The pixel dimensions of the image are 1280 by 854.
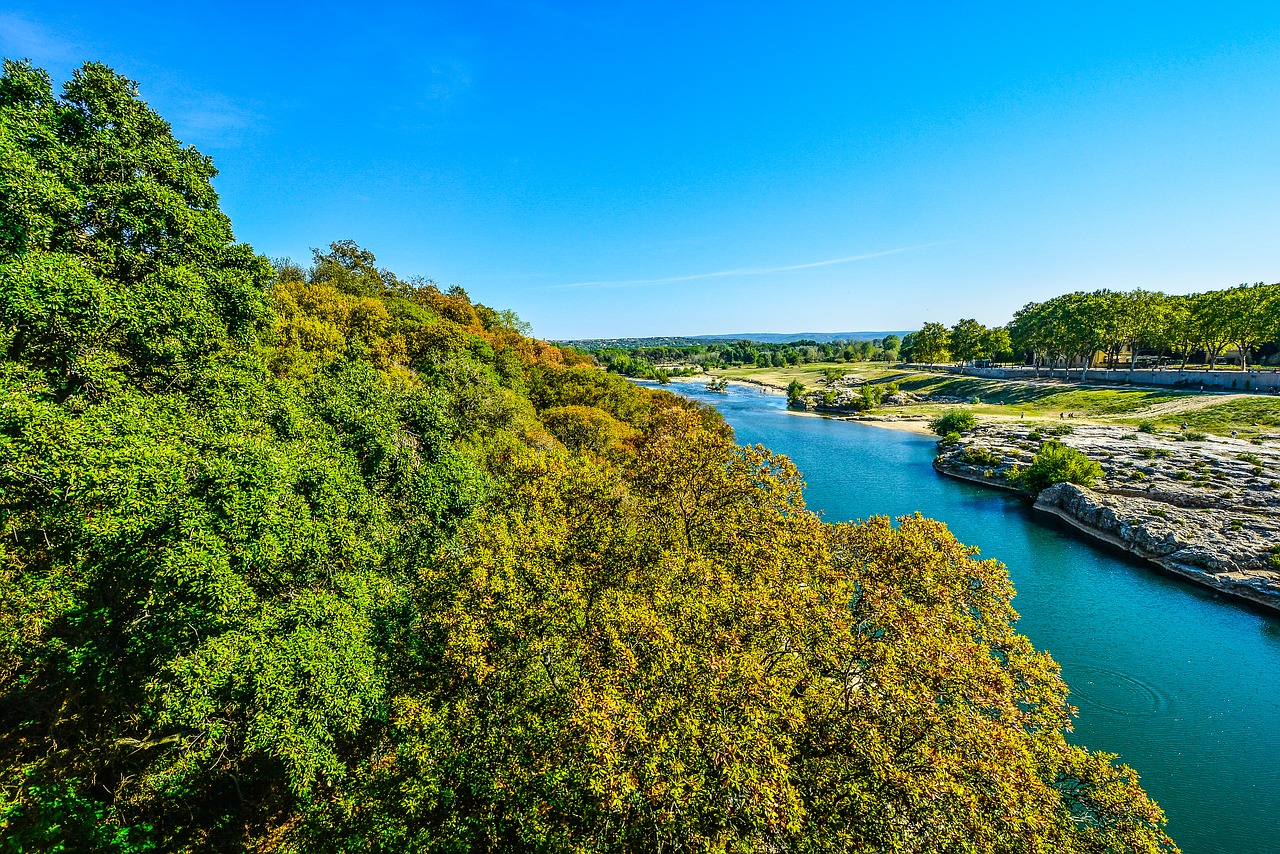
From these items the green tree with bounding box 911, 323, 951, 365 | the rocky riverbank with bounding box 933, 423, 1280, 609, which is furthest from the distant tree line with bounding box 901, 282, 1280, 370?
the rocky riverbank with bounding box 933, 423, 1280, 609

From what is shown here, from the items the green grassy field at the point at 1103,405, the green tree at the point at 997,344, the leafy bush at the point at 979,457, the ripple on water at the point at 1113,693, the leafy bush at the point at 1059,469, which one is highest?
the green tree at the point at 997,344

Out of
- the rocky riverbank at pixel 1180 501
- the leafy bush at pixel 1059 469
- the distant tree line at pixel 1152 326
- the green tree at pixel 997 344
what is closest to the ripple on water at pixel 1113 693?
the rocky riverbank at pixel 1180 501

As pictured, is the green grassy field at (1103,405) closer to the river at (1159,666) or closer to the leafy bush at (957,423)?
the leafy bush at (957,423)

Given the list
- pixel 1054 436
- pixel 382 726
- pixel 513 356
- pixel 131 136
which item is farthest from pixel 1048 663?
pixel 1054 436

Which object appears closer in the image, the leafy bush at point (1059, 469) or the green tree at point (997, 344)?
the leafy bush at point (1059, 469)

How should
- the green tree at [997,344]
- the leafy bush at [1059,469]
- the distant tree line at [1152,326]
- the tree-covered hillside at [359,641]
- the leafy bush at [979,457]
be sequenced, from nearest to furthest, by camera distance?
the tree-covered hillside at [359,641] < the leafy bush at [1059,469] < the leafy bush at [979,457] < the distant tree line at [1152,326] < the green tree at [997,344]

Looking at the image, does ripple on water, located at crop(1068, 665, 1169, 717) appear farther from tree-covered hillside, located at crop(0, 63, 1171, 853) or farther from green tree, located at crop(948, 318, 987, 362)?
green tree, located at crop(948, 318, 987, 362)

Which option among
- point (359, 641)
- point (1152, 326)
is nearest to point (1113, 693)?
point (359, 641)
